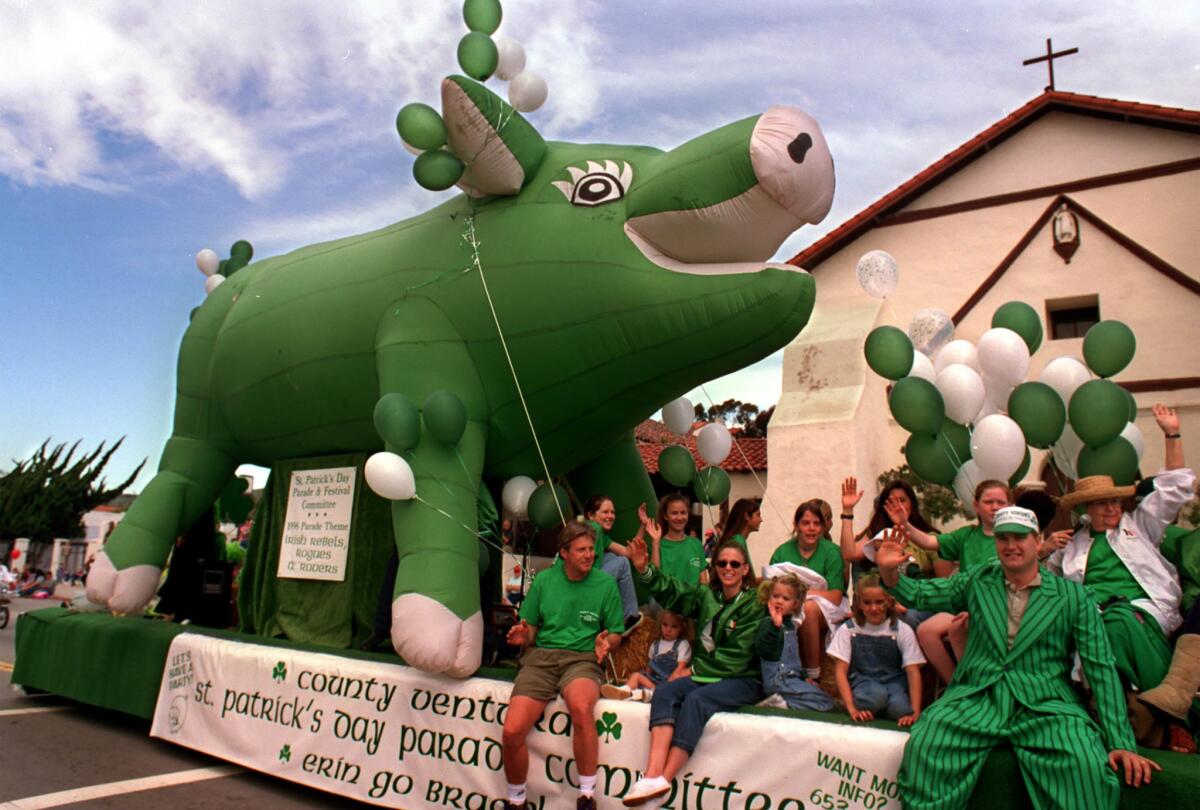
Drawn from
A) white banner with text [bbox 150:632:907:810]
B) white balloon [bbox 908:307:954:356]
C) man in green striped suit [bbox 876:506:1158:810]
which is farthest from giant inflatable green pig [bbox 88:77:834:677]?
white balloon [bbox 908:307:954:356]

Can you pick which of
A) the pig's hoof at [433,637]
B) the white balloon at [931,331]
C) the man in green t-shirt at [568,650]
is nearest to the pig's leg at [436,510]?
the pig's hoof at [433,637]

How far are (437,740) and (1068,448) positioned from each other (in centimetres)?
342

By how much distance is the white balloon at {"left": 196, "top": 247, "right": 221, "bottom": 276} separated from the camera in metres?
7.25

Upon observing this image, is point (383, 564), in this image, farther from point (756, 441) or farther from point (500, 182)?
point (756, 441)

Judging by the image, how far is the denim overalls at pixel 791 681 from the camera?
11.3ft

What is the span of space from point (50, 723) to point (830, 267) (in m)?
10.5

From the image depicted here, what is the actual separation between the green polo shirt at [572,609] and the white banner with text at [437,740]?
278 mm

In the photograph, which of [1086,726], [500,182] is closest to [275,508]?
[500,182]

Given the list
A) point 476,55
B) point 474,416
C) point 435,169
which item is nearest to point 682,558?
point 474,416

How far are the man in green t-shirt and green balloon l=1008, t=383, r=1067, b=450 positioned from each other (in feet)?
7.06

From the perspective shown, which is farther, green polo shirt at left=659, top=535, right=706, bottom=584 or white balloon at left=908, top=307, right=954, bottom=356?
white balloon at left=908, top=307, right=954, bottom=356

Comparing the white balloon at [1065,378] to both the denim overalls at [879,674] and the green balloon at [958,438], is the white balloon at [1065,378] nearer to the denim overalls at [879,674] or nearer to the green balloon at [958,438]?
the green balloon at [958,438]

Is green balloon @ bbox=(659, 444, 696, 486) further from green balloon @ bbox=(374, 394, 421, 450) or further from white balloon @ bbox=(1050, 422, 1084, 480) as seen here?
white balloon @ bbox=(1050, 422, 1084, 480)

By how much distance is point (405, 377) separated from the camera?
187 inches
